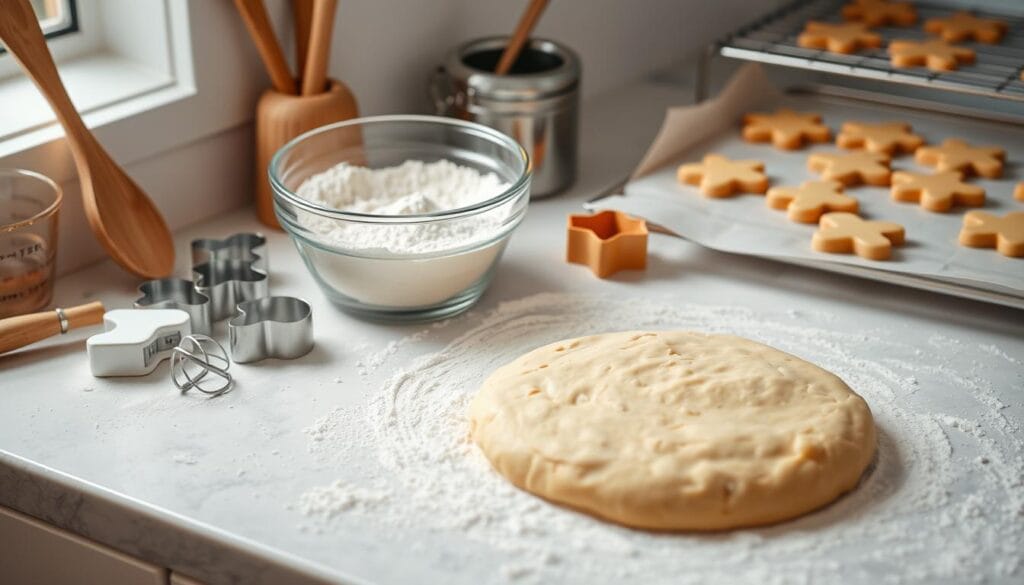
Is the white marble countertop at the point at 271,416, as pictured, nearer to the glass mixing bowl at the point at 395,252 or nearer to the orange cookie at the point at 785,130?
the glass mixing bowl at the point at 395,252

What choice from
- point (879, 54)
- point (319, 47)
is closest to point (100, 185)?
point (319, 47)

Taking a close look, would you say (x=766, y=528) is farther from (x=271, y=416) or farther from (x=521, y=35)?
(x=521, y=35)

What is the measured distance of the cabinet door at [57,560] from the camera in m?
0.81

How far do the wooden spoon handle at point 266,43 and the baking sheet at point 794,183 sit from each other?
34cm

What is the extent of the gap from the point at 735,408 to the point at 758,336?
0.61 ft

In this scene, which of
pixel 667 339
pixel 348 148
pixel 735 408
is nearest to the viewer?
pixel 735 408

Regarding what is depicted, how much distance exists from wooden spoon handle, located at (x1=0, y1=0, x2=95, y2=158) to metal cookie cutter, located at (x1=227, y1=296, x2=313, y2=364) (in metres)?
0.21

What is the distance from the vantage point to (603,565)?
723 mm

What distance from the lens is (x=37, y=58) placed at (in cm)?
96

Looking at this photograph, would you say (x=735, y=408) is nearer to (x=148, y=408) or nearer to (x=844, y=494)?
(x=844, y=494)

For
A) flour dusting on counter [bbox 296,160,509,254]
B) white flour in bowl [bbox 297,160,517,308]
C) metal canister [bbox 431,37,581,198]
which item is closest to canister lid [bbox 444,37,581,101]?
metal canister [bbox 431,37,581,198]

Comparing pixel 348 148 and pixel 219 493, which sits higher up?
pixel 348 148

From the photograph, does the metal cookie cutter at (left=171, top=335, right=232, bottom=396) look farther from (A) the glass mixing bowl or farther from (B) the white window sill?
(B) the white window sill

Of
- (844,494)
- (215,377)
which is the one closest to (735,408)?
(844,494)
